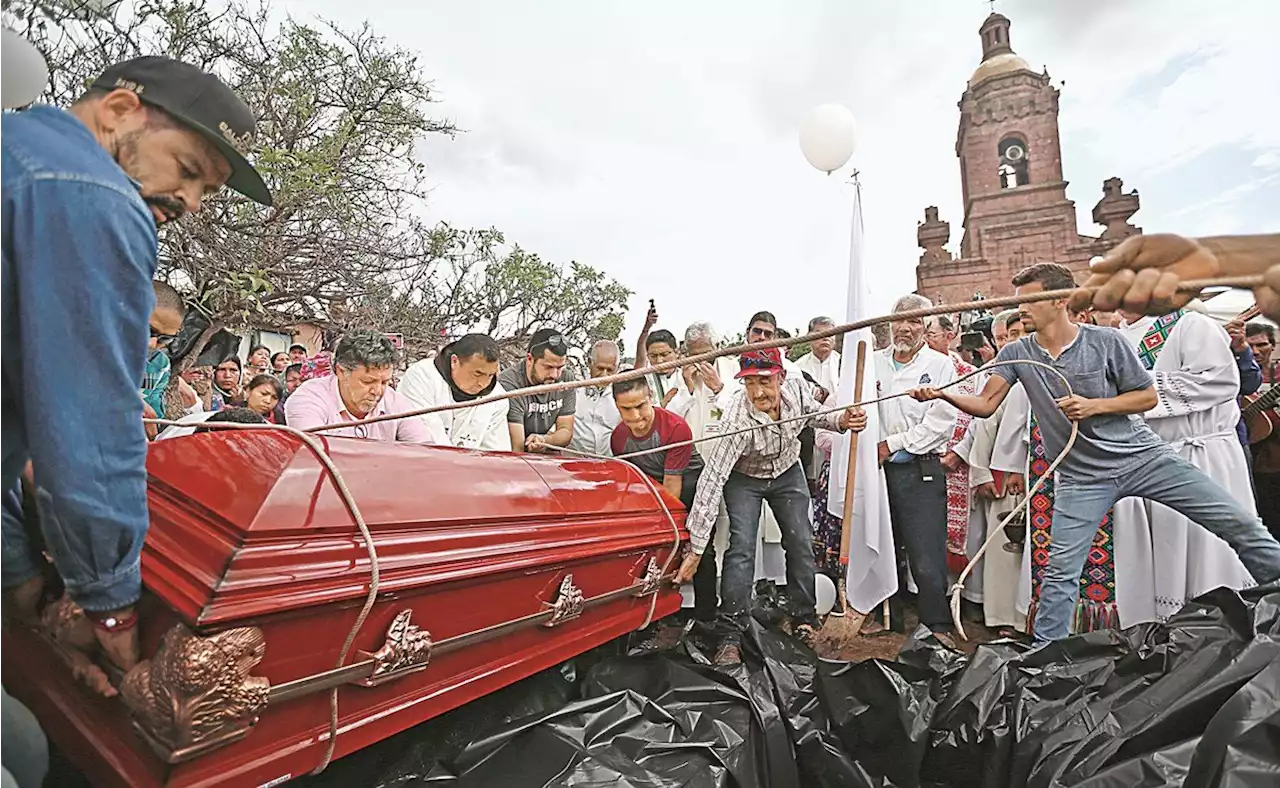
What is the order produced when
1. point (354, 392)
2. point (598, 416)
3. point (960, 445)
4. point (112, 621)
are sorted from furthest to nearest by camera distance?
1. point (598, 416)
2. point (960, 445)
3. point (354, 392)
4. point (112, 621)

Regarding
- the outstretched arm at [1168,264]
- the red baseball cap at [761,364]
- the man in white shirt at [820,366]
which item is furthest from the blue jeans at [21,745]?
the man in white shirt at [820,366]

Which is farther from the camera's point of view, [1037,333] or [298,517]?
[1037,333]

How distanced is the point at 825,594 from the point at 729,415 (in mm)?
1222

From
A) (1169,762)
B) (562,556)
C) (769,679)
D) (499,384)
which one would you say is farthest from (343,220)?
(1169,762)

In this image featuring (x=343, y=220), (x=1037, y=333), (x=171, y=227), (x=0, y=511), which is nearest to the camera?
(x=0, y=511)

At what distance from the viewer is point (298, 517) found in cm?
122

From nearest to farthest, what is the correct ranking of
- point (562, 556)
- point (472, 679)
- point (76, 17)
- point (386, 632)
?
point (386, 632)
point (472, 679)
point (562, 556)
point (76, 17)

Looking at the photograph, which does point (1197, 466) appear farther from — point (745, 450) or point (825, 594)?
point (745, 450)

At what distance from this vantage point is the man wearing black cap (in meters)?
0.79

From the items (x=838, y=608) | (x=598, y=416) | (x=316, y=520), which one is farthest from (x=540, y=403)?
(x=316, y=520)

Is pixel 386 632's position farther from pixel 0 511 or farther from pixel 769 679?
pixel 769 679

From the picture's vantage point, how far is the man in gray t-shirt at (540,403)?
3014 millimetres

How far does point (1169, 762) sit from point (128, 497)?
1.78m

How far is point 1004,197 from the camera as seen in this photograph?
57.2ft
